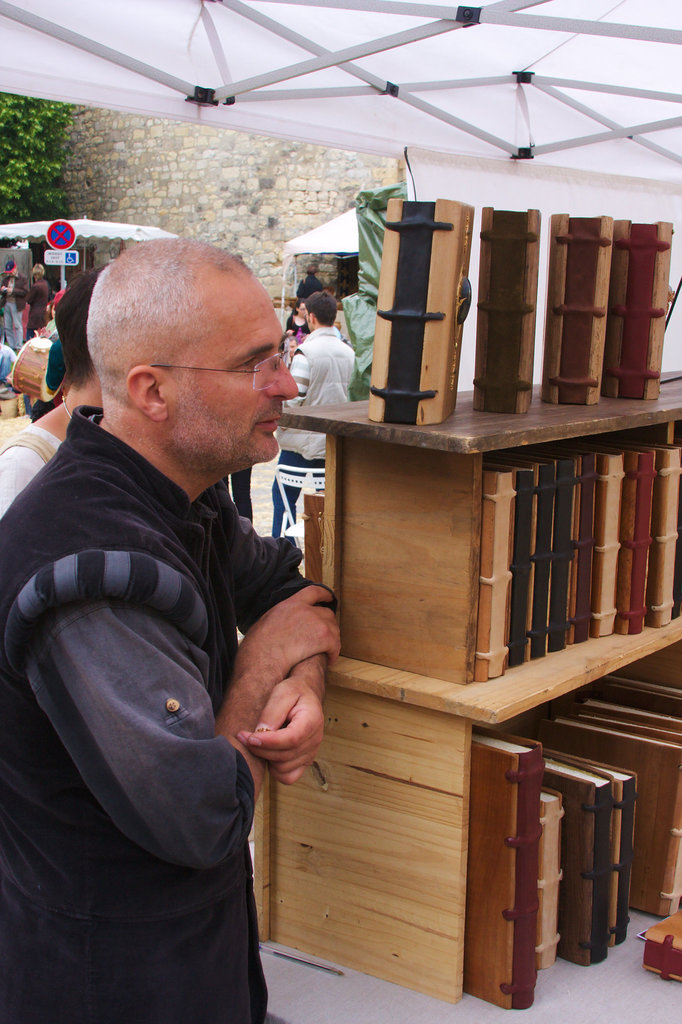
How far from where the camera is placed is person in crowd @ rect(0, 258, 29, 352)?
16922 millimetres

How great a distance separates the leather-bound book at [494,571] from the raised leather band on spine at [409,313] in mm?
189

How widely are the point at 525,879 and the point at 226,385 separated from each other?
109cm

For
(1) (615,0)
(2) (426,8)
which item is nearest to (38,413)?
(2) (426,8)

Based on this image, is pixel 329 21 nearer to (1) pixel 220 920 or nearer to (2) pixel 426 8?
(2) pixel 426 8

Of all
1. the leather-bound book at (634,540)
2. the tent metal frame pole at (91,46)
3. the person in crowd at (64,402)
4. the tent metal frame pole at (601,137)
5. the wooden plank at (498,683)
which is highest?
the tent metal frame pole at (91,46)

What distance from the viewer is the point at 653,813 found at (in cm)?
229

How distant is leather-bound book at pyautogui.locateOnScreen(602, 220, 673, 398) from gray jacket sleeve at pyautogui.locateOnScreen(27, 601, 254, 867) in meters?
1.47

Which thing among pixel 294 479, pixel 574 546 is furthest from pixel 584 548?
pixel 294 479

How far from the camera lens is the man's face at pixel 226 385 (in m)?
1.31

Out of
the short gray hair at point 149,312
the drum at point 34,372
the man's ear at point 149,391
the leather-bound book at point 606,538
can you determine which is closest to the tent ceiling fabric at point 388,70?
the drum at point 34,372

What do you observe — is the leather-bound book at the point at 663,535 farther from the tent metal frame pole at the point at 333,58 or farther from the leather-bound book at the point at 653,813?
the tent metal frame pole at the point at 333,58

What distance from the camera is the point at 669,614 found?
2.31 m

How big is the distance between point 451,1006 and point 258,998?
17.4 inches

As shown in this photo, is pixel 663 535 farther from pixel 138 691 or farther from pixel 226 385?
pixel 138 691
